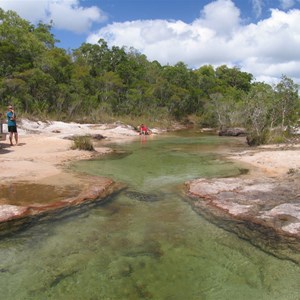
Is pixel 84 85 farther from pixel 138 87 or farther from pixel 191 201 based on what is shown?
pixel 191 201

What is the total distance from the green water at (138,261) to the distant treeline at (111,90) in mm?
16257

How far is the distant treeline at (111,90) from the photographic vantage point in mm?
25984

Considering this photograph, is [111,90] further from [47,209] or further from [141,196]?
[47,209]

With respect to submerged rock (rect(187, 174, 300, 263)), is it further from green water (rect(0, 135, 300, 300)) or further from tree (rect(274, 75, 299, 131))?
tree (rect(274, 75, 299, 131))

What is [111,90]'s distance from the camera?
1829 inches

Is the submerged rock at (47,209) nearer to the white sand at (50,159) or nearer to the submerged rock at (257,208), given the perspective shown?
the white sand at (50,159)

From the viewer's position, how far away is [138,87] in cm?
5091

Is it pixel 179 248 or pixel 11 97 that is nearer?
→ pixel 179 248

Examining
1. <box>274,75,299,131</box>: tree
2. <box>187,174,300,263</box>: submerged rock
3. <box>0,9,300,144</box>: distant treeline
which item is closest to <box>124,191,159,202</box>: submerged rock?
<box>187,174,300,263</box>: submerged rock

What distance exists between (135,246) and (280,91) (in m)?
21.4

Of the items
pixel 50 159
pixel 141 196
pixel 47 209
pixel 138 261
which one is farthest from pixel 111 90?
pixel 138 261

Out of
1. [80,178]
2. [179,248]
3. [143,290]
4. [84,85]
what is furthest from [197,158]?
[84,85]

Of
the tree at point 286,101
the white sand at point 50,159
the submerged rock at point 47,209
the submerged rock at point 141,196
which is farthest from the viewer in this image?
the tree at point 286,101

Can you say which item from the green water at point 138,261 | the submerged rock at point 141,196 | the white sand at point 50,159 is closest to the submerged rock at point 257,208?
the green water at point 138,261
